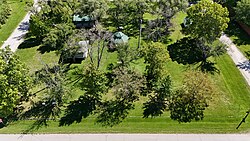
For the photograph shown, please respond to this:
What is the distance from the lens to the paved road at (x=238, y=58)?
44.6 meters

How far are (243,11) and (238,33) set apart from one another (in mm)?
3647

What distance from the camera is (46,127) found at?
121ft

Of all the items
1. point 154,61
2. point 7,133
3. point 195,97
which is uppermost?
point 154,61

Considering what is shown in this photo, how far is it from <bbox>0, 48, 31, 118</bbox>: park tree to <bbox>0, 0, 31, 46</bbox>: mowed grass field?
16352 millimetres

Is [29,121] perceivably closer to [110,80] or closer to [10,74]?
[10,74]

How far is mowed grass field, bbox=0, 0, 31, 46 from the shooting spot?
54.9m

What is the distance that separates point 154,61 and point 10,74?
16087 millimetres

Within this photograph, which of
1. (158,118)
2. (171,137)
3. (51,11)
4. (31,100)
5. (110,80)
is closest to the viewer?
(171,137)

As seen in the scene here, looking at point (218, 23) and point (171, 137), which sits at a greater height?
point (218, 23)

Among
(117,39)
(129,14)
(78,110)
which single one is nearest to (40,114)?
(78,110)

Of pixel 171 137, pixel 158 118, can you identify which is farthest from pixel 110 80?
pixel 171 137

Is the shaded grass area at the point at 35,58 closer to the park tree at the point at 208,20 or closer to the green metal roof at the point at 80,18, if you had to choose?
the green metal roof at the point at 80,18

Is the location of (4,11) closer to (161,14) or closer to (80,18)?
(80,18)

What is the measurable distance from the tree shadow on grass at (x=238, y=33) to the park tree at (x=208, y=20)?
7094 millimetres
